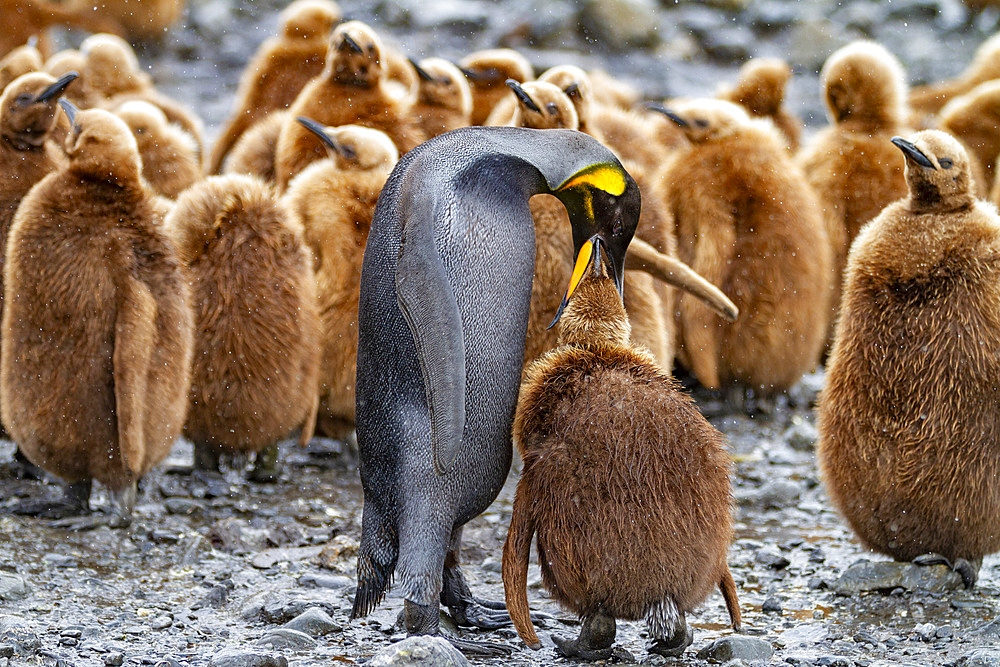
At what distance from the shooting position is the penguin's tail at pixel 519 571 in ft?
10.3

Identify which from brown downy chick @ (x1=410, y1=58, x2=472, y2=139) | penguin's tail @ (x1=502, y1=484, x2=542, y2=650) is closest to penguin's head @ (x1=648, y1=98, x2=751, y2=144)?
brown downy chick @ (x1=410, y1=58, x2=472, y2=139)

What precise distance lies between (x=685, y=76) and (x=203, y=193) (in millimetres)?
7986

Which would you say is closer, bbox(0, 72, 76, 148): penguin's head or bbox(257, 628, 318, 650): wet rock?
bbox(257, 628, 318, 650): wet rock

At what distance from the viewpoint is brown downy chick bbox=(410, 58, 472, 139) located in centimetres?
642

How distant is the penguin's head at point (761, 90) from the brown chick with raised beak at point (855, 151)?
3.28 feet

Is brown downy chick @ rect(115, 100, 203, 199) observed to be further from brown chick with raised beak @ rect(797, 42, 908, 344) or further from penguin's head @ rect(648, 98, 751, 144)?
brown chick with raised beak @ rect(797, 42, 908, 344)

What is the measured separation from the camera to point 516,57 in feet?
24.9

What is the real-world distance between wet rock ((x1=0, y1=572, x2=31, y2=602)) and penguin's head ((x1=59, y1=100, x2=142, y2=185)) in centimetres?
141

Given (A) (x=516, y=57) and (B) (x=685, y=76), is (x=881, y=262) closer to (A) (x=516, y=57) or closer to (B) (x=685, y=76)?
(A) (x=516, y=57)

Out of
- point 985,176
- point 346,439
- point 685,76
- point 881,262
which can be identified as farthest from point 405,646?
point 685,76

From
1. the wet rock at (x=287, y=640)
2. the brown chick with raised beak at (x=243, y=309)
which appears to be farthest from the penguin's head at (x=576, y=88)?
the wet rock at (x=287, y=640)

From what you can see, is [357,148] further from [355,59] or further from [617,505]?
[617,505]

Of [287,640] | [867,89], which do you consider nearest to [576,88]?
[867,89]

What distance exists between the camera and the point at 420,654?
2.98 metres
